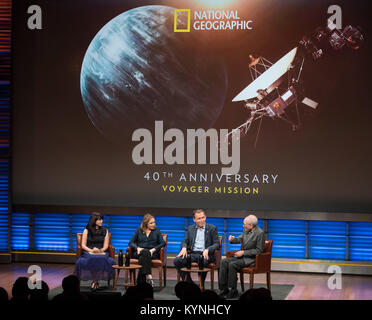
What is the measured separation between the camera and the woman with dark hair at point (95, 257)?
835cm

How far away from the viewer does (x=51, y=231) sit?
10547 mm

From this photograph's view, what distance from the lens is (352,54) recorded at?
31.4 ft

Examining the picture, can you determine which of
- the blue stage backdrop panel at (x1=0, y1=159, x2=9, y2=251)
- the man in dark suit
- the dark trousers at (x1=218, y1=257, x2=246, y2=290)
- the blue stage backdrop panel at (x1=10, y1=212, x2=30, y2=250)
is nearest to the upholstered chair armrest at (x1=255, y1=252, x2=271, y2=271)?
the dark trousers at (x1=218, y1=257, x2=246, y2=290)

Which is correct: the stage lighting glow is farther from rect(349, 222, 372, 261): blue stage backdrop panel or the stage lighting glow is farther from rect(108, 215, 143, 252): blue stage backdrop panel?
rect(108, 215, 143, 252): blue stage backdrop panel

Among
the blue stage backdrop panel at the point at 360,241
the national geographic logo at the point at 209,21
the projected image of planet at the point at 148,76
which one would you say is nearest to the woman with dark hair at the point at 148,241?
the projected image of planet at the point at 148,76

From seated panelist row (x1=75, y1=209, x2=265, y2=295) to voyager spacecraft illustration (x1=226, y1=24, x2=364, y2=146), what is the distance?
81.3 inches

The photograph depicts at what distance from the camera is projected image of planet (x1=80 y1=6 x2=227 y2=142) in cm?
1003

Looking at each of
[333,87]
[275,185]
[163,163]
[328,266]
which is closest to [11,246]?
[163,163]

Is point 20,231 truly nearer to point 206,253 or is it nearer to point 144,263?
point 144,263

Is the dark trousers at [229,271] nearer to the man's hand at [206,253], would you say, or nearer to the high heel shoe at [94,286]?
the man's hand at [206,253]
